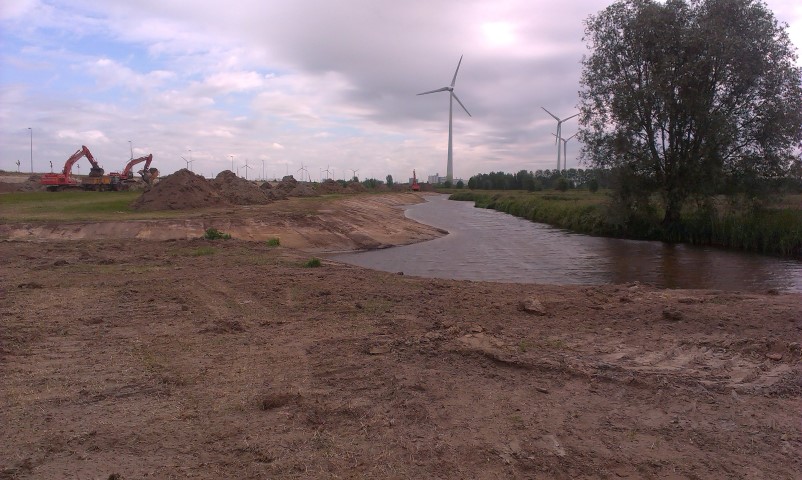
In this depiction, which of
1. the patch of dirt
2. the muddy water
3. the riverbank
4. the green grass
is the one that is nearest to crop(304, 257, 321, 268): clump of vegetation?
the muddy water

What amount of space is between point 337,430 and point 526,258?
18.8 metres

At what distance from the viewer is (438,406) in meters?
5.39

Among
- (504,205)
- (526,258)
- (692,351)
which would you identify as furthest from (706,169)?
(504,205)

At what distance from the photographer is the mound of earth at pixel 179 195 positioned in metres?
30.5

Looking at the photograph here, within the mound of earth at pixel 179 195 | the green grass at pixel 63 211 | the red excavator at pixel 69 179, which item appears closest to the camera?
the green grass at pixel 63 211

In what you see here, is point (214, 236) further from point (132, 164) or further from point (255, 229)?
point (132, 164)

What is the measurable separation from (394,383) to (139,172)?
5490 cm

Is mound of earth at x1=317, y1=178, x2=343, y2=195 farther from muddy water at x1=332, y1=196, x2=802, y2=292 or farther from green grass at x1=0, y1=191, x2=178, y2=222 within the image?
muddy water at x1=332, y1=196, x2=802, y2=292

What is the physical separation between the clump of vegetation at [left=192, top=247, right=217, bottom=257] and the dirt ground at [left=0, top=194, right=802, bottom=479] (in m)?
5.79

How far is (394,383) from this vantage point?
5.96 m

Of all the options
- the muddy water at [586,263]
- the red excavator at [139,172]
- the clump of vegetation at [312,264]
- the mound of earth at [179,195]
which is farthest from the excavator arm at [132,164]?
the clump of vegetation at [312,264]

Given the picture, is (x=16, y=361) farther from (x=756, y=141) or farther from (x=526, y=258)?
(x=756, y=141)

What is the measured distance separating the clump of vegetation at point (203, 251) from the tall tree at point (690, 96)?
2285cm

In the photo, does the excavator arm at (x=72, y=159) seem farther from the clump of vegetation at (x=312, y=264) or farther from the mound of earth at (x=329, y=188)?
the clump of vegetation at (x=312, y=264)
